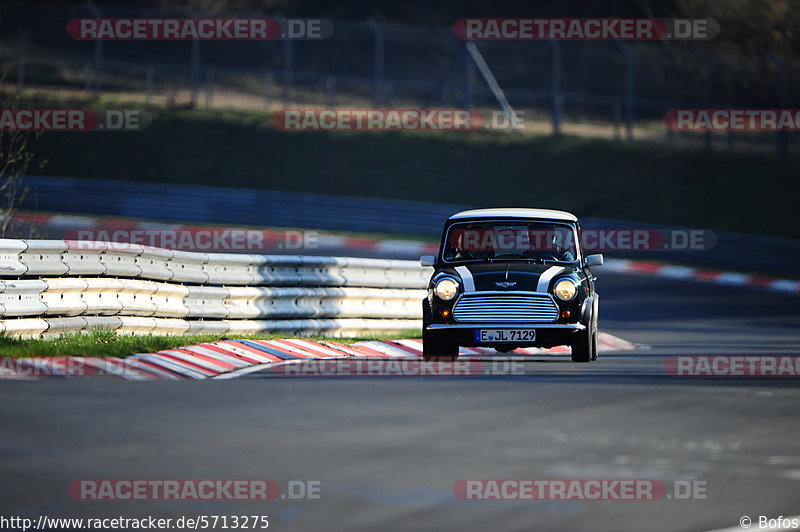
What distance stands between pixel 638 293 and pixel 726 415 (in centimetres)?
1591

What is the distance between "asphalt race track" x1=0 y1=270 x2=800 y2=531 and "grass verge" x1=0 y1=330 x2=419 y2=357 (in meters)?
1.32

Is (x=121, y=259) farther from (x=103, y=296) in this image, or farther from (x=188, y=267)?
(x=188, y=267)

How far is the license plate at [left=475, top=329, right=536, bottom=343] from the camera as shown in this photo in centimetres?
1345

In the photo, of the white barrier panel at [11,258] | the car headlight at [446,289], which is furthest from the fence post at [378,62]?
the white barrier panel at [11,258]

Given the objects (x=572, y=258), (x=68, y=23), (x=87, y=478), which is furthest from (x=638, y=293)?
(x=68, y=23)

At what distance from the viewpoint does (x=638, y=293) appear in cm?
2591

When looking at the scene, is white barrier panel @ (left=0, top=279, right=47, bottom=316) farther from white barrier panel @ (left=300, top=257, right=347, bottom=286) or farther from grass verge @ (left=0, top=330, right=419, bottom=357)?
white barrier panel @ (left=300, top=257, right=347, bottom=286)

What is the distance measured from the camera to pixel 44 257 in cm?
1272

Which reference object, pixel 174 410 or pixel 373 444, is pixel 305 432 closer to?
pixel 373 444

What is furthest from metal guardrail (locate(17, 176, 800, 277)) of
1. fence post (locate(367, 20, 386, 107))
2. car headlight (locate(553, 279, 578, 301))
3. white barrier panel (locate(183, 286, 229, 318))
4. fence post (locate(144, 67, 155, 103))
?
car headlight (locate(553, 279, 578, 301))

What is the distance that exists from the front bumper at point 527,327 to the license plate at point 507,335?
1.2 inches

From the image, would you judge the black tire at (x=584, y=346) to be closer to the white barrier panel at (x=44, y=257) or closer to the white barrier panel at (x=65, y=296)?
the white barrier panel at (x=65, y=296)

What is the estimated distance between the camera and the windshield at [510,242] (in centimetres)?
1442

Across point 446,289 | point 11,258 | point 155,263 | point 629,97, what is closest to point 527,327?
point 446,289
